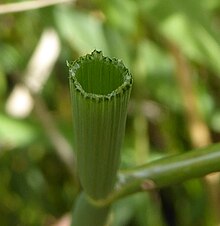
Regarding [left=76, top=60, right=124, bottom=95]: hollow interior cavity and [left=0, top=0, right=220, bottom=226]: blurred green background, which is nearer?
[left=76, top=60, right=124, bottom=95]: hollow interior cavity

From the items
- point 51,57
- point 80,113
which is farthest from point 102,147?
point 51,57

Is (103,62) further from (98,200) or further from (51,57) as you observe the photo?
(51,57)

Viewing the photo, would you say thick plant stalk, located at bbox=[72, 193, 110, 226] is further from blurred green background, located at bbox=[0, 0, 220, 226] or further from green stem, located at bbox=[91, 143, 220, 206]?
blurred green background, located at bbox=[0, 0, 220, 226]

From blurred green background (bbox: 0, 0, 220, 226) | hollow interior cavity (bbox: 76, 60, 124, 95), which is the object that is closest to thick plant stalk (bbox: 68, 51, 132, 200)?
hollow interior cavity (bbox: 76, 60, 124, 95)

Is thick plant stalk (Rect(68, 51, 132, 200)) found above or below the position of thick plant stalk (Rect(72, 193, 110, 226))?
above

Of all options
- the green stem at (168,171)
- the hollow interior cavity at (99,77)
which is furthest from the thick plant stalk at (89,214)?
the hollow interior cavity at (99,77)

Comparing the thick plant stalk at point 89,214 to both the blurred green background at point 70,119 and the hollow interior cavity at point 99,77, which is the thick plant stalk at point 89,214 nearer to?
the hollow interior cavity at point 99,77
